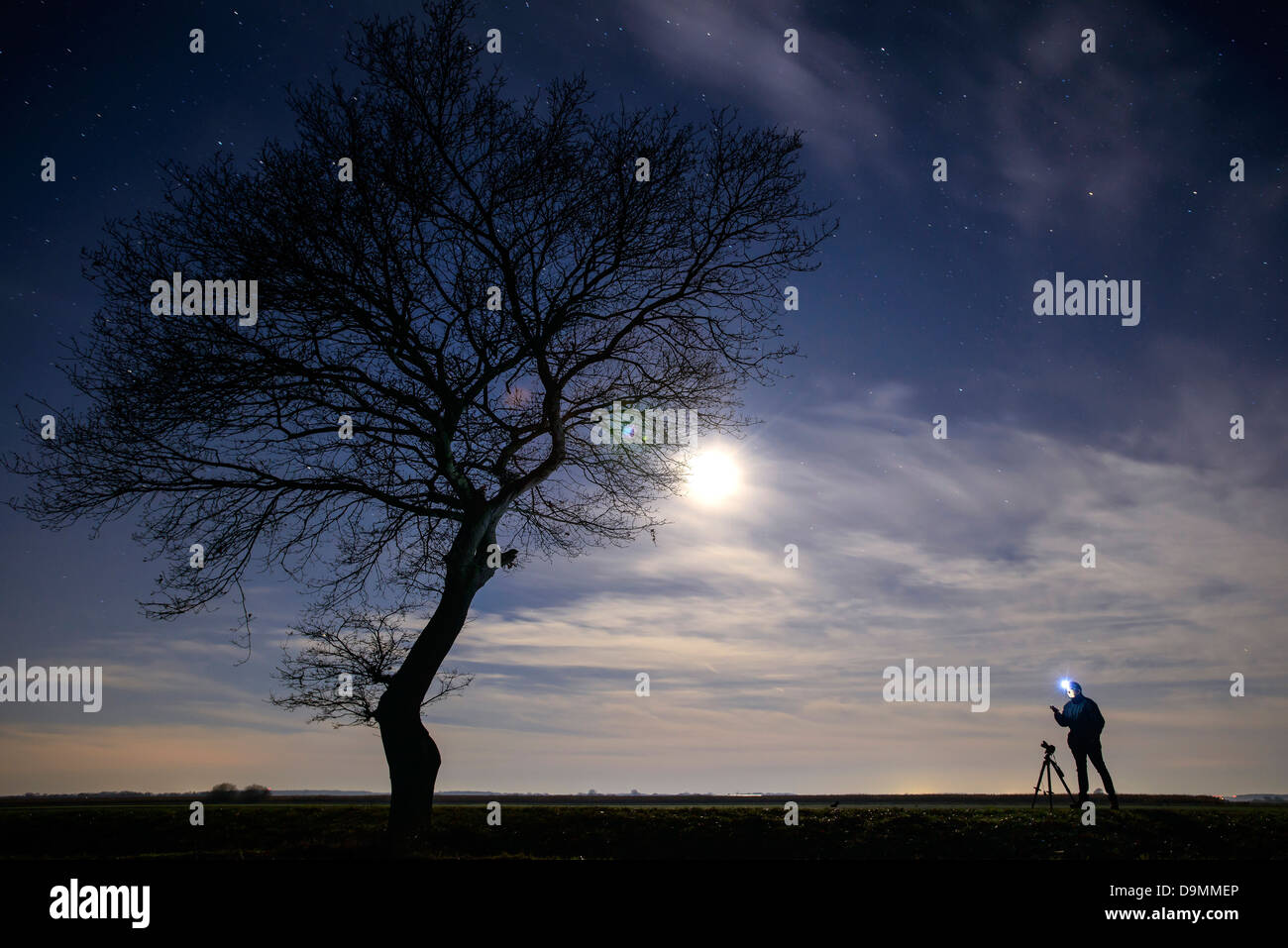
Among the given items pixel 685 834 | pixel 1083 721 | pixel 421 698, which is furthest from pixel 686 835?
pixel 1083 721

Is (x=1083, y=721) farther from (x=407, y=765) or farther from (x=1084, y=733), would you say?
(x=407, y=765)

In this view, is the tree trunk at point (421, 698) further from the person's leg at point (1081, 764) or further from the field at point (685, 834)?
the person's leg at point (1081, 764)

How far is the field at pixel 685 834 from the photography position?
508 inches

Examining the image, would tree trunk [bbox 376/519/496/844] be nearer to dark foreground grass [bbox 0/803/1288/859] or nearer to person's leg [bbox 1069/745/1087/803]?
dark foreground grass [bbox 0/803/1288/859]

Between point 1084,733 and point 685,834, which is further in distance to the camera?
point 1084,733

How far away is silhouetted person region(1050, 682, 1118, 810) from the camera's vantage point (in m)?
15.3

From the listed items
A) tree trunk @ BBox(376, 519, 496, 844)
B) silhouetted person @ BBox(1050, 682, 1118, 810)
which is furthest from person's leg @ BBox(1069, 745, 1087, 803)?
tree trunk @ BBox(376, 519, 496, 844)

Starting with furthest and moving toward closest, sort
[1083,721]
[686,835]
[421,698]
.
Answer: [1083,721] < [421,698] < [686,835]

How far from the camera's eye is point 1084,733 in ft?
50.3

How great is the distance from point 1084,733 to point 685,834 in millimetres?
7663

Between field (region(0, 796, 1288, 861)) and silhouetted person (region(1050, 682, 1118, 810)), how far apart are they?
0.54 metres

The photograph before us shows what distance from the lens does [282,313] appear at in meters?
14.3
